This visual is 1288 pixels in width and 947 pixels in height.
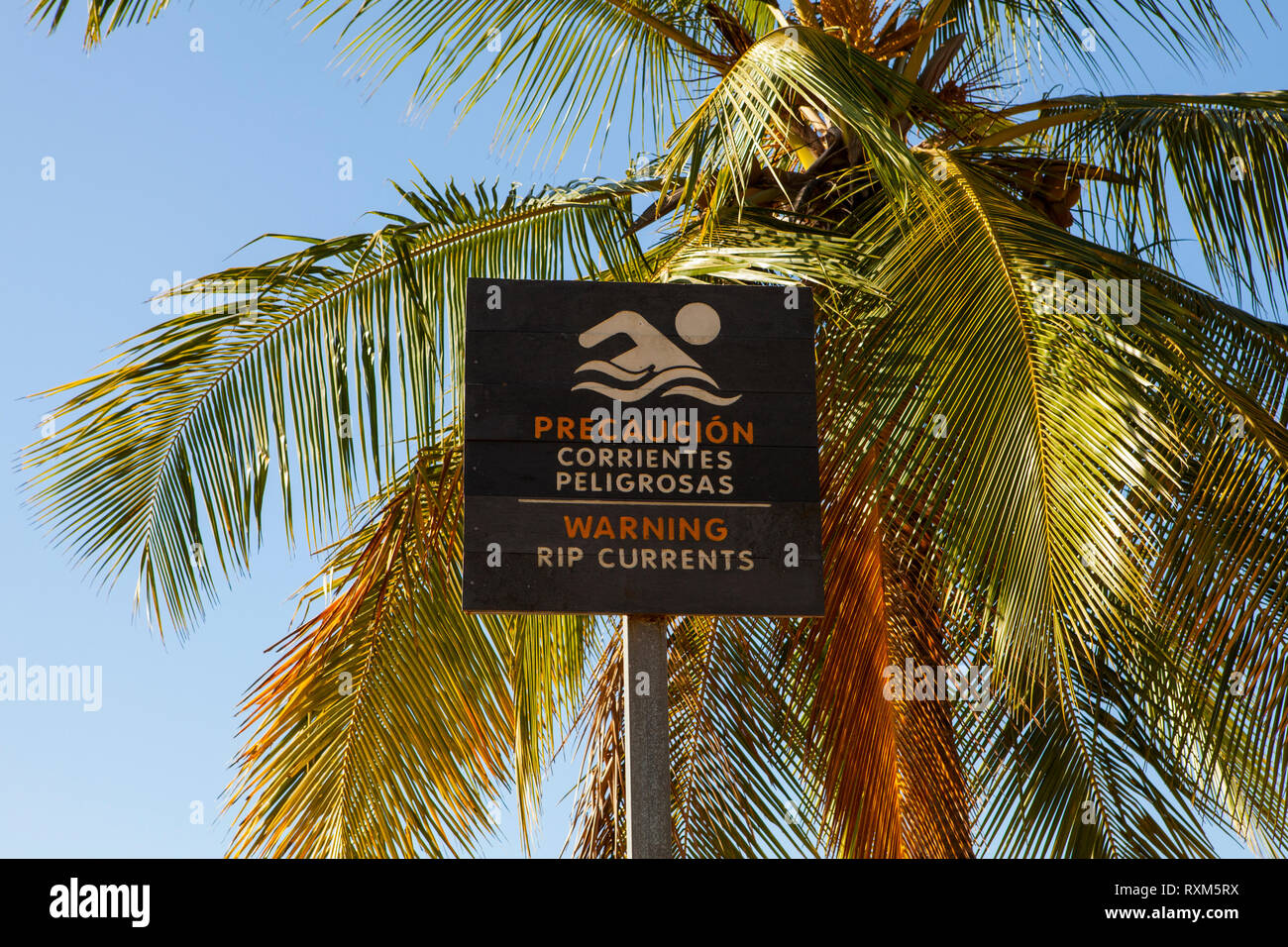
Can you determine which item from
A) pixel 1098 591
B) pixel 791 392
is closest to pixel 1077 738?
pixel 1098 591

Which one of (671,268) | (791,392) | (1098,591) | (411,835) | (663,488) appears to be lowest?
(411,835)

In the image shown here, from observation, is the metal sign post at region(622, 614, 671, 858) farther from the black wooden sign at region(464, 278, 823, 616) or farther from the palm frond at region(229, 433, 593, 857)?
the palm frond at region(229, 433, 593, 857)

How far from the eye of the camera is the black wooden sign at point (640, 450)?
15.4 ft

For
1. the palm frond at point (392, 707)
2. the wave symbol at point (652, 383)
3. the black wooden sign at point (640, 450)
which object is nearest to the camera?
the black wooden sign at point (640, 450)

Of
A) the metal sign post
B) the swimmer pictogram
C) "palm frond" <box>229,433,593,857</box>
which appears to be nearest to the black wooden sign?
the swimmer pictogram

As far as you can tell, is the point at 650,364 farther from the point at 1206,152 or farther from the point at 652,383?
the point at 1206,152

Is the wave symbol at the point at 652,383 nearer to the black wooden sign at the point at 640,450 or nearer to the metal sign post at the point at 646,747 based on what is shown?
the black wooden sign at the point at 640,450

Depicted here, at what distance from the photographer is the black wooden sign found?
15.4ft

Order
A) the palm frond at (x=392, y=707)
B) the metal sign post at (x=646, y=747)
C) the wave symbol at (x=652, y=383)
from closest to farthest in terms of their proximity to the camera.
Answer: the metal sign post at (x=646, y=747) < the wave symbol at (x=652, y=383) < the palm frond at (x=392, y=707)

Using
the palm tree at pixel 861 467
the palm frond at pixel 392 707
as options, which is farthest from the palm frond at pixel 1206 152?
the palm frond at pixel 392 707

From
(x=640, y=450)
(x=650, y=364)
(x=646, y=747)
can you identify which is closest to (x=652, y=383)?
(x=650, y=364)

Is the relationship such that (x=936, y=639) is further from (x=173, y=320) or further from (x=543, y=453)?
(x=173, y=320)
